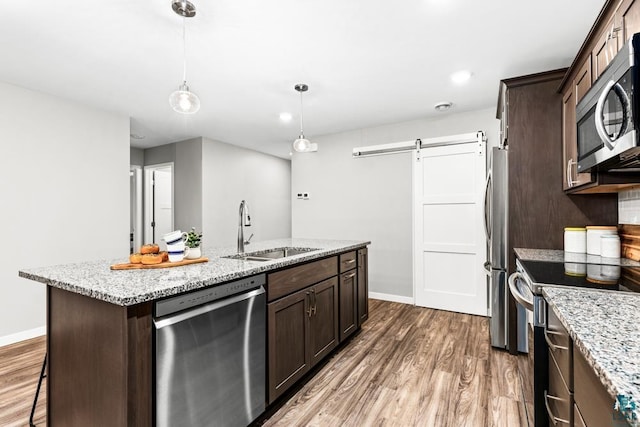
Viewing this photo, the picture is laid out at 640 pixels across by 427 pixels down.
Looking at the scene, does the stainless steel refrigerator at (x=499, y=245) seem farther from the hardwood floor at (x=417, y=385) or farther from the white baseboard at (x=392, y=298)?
the white baseboard at (x=392, y=298)

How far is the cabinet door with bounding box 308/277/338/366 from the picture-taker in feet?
7.50

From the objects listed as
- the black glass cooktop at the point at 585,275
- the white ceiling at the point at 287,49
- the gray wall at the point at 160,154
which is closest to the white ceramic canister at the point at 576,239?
the black glass cooktop at the point at 585,275

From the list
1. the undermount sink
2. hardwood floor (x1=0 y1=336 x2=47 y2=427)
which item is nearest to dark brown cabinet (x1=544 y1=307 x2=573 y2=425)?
the undermount sink

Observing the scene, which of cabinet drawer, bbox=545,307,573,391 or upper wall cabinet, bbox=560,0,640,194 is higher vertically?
upper wall cabinet, bbox=560,0,640,194

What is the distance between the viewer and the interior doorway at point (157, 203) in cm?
567

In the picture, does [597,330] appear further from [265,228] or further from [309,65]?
[265,228]

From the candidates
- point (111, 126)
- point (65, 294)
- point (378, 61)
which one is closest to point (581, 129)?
point (378, 61)

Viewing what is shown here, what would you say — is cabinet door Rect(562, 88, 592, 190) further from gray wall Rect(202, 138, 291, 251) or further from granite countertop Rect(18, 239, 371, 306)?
gray wall Rect(202, 138, 291, 251)

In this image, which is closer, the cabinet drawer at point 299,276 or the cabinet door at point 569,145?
the cabinet drawer at point 299,276

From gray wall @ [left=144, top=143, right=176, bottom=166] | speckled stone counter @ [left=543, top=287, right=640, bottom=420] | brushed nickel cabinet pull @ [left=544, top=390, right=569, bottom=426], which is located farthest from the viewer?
gray wall @ [left=144, top=143, right=176, bottom=166]

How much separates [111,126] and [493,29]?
4.11 meters

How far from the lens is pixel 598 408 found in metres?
0.74

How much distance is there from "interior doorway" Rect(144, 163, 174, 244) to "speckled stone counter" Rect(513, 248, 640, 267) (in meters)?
5.29

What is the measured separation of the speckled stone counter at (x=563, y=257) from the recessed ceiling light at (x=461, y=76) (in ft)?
5.31
